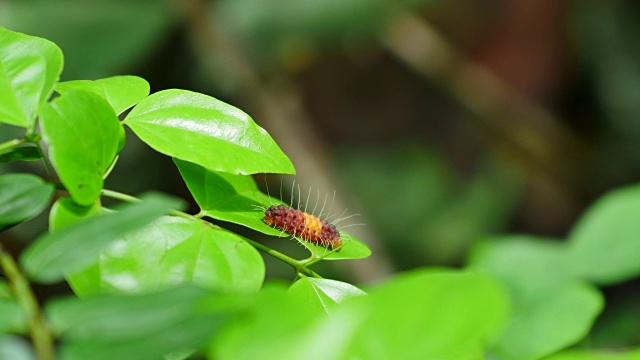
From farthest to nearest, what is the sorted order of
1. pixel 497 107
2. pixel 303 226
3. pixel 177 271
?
pixel 497 107 < pixel 303 226 < pixel 177 271

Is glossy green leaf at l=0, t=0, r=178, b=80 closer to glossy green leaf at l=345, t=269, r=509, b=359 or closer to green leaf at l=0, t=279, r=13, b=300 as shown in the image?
green leaf at l=0, t=279, r=13, b=300

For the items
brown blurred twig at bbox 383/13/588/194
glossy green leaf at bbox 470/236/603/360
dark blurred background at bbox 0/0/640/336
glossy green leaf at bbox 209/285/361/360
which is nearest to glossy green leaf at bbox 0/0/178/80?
dark blurred background at bbox 0/0/640/336

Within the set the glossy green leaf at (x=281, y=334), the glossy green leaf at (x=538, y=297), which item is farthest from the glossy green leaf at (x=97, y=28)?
the glossy green leaf at (x=281, y=334)

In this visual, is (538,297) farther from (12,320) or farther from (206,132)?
(12,320)

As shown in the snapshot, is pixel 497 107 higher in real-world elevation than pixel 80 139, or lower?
lower

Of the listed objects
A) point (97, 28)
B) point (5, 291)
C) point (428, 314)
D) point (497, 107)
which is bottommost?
point (97, 28)

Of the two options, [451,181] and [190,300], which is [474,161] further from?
[190,300]

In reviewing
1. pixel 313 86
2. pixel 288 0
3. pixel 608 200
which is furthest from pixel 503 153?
pixel 608 200

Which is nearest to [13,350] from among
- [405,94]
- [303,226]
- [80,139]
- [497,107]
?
[80,139]
